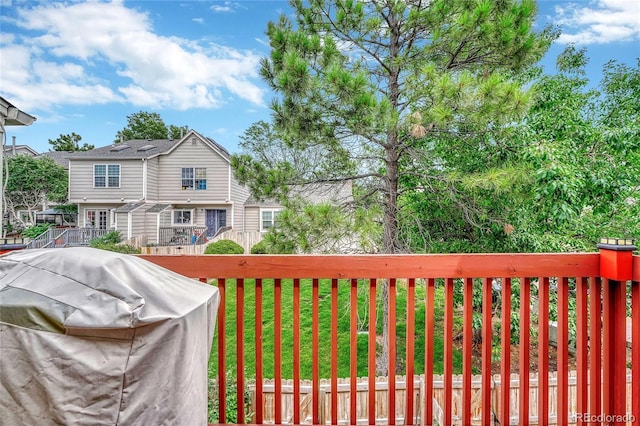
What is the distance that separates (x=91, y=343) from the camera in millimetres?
852

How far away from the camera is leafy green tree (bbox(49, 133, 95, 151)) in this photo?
1607 centimetres

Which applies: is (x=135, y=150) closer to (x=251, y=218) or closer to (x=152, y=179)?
(x=152, y=179)

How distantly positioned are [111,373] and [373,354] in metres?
0.94

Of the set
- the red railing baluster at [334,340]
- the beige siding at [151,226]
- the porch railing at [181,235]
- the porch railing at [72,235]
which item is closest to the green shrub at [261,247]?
the red railing baluster at [334,340]

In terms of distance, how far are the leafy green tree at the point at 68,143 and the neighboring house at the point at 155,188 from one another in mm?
4560

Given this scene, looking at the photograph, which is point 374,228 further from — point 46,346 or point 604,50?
point 604,50

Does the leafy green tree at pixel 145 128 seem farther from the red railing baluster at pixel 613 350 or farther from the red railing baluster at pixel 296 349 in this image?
the red railing baluster at pixel 613 350

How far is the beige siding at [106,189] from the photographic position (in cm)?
1203

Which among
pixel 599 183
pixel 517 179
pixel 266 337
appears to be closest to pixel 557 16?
pixel 599 183

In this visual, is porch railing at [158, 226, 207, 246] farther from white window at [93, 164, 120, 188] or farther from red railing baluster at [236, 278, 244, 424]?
red railing baluster at [236, 278, 244, 424]

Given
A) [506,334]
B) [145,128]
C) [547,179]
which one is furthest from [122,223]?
[506,334]

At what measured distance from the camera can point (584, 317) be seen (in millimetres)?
1467

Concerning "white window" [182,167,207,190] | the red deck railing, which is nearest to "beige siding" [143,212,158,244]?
"white window" [182,167,207,190]

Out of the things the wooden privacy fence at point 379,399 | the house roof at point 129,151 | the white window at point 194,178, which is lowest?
the wooden privacy fence at point 379,399
